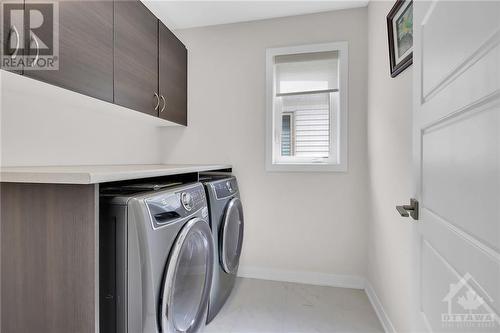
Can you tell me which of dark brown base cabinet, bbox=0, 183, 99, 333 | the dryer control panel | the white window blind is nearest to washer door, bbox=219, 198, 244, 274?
the dryer control panel

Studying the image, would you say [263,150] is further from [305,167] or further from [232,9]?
[232,9]

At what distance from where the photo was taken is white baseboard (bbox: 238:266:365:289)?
1.98 meters

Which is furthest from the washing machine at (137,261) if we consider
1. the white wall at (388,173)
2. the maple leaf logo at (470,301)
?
the white wall at (388,173)

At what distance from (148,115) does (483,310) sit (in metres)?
1.85

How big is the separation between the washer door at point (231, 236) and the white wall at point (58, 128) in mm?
977

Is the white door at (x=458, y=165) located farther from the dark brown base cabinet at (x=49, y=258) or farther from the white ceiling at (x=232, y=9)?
the white ceiling at (x=232, y=9)

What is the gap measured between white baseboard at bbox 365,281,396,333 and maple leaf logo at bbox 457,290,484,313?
1056 mm

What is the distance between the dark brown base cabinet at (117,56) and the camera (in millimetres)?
1070

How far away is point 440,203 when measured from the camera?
2.26 ft

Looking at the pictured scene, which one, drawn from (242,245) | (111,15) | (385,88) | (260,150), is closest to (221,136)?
(260,150)

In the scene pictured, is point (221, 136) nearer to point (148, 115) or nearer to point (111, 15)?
point (148, 115)

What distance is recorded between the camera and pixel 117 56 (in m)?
1.37

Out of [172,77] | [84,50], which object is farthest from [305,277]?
[84,50]

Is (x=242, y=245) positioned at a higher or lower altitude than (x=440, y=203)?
lower
